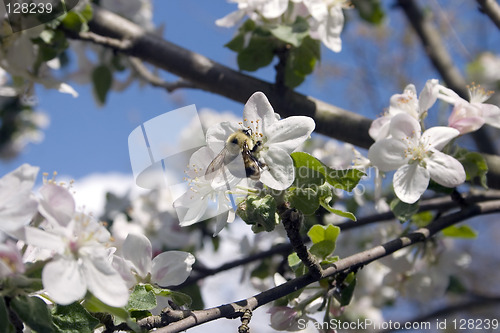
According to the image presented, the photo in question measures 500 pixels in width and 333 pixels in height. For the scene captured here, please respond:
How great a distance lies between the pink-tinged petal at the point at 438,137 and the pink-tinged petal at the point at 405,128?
0.02 m

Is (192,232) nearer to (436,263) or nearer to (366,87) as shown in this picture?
(436,263)

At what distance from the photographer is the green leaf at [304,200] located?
3.28ft

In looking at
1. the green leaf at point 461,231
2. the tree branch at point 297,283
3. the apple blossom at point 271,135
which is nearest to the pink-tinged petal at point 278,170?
the apple blossom at point 271,135

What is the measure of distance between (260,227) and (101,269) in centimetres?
30

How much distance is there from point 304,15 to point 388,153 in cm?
63

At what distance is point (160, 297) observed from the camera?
1.09m

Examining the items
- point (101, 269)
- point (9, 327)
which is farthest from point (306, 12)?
point (9, 327)

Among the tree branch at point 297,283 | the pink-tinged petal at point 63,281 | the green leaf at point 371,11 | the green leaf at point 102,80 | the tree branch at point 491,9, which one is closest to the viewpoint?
the pink-tinged petal at point 63,281

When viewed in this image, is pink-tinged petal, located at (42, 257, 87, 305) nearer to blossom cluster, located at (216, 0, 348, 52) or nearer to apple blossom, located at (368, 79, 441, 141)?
apple blossom, located at (368, 79, 441, 141)

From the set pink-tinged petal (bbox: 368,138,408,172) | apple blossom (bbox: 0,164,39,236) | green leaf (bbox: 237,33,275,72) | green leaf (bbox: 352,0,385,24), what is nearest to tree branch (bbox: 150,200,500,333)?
pink-tinged petal (bbox: 368,138,408,172)

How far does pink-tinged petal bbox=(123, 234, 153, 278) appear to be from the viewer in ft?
3.60

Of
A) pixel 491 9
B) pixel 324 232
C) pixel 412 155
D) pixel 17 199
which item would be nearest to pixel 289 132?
pixel 324 232

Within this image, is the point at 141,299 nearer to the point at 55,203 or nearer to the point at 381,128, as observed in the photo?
the point at 55,203

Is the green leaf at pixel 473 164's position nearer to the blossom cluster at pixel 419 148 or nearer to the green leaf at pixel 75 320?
the blossom cluster at pixel 419 148
